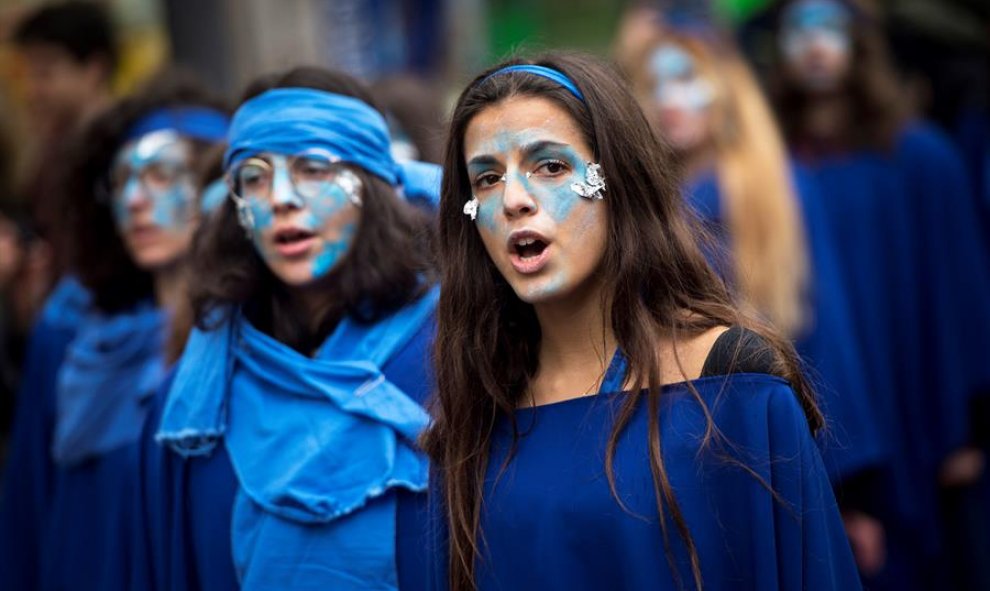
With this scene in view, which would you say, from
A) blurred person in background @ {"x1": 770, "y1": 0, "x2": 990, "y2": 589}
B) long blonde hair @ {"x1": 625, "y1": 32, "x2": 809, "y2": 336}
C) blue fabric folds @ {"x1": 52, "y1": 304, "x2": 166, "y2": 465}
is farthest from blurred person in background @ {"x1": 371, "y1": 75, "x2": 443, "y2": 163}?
blurred person in background @ {"x1": 770, "y1": 0, "x2": 990, "y2": 589}

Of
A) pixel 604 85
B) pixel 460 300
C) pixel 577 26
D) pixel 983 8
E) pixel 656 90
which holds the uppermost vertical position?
pixel 577 26

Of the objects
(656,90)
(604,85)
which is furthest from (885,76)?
(604,85)

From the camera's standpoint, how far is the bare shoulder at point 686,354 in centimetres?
291

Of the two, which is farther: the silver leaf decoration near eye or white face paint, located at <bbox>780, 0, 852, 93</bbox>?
white face paint, located at <bbox>780, 0, 852, 93</bbox>

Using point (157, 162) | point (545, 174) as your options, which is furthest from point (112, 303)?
point (545, 174)

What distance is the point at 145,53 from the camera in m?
9.81

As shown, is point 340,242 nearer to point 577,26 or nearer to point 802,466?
point 802,466

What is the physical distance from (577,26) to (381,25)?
117 inches

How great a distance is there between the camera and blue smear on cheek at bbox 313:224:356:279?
3.74 meters

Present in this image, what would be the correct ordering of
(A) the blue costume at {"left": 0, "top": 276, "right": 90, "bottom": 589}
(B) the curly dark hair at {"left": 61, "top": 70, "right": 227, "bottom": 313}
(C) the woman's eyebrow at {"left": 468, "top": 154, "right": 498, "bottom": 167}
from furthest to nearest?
(A) the blue costume at {"left": 0, "top": 276, "right": 90, "bottom": 589}
(B) the curly dark hair at {"left": 61, "top": 70, "right": 227, "bottom": 313}
(C) the woman's eyebrow at {"left": 468, "top": 154, "right": 498, "bottom": 167}

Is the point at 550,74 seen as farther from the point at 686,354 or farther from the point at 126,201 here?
the point at 126,201

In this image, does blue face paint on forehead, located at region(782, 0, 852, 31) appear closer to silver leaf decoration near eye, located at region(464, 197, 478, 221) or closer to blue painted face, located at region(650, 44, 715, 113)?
blue painted face, located at region(650, 44, 715, 113)

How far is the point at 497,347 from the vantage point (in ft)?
10.6

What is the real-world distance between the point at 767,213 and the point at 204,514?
2.88 m
